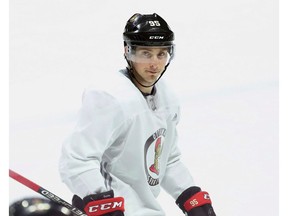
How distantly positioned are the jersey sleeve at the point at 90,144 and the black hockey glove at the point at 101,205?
14 millimetres

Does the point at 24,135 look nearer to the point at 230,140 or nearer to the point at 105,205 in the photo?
the point at 105,205

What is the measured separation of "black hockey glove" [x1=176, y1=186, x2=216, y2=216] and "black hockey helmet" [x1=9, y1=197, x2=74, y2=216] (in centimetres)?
41

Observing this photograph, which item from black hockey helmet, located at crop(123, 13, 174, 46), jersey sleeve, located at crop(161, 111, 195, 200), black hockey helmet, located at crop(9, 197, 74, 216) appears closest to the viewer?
black hockey helmet, located at crop(9, 197, 74, 216)

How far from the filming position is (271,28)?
2.23 metres

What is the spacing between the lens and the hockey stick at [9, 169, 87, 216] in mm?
1903

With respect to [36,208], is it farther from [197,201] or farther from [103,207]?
[197,201]

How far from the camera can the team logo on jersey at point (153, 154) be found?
2037mm

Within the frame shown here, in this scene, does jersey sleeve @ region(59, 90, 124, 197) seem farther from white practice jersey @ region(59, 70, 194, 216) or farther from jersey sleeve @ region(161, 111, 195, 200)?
jersey sleeve @ region(161, 111, 195, 200)

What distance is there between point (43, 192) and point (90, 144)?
158 millimetres

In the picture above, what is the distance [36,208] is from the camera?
1.89 m

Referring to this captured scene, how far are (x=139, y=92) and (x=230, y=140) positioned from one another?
0.34 metres

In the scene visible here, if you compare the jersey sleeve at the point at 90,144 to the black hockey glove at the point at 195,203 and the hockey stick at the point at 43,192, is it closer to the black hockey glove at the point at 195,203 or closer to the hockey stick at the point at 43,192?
the hockey stick at the point at 43,192

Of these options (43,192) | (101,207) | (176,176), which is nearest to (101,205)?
(101,207)

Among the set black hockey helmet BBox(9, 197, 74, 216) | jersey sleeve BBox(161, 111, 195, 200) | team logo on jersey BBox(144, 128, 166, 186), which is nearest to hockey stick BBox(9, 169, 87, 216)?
black hockey helmet BBox(9, 197, 74, 216)
